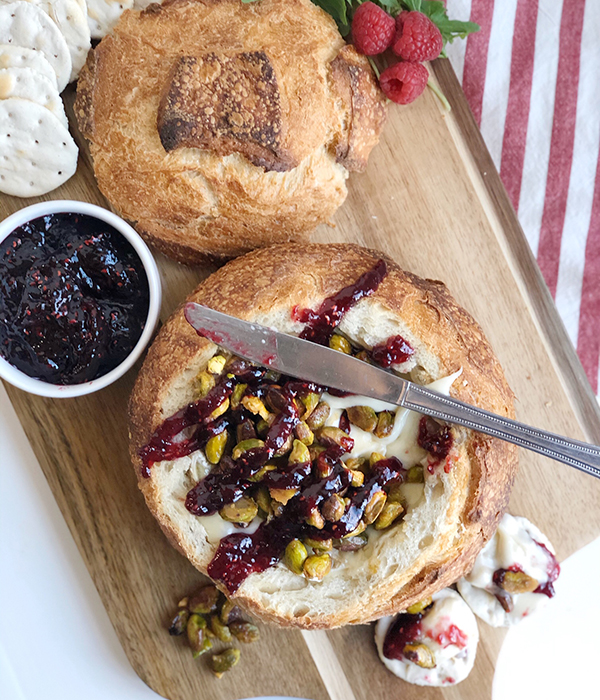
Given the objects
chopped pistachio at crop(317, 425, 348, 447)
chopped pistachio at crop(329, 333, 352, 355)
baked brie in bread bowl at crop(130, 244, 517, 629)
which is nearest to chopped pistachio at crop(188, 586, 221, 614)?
baked brie in bread bowl at crop(130, 244, 517, 629)

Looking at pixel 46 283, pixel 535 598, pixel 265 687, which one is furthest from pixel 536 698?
pixel 46 283

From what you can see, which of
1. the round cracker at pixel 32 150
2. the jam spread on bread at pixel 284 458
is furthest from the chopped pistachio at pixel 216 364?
the round cracker at pixel 32 150

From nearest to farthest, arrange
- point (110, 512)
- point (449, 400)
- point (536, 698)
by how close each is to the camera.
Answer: point (449, 400) → point (110, 512) → point (536, 698)

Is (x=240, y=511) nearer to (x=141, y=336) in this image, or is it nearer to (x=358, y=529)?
(x=358, y=529)

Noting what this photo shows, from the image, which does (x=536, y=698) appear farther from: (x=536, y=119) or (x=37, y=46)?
(x=37, y=46)

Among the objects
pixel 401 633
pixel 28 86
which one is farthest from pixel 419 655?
pixel 28 86

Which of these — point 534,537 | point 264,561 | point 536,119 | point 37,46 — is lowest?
point 534,537
